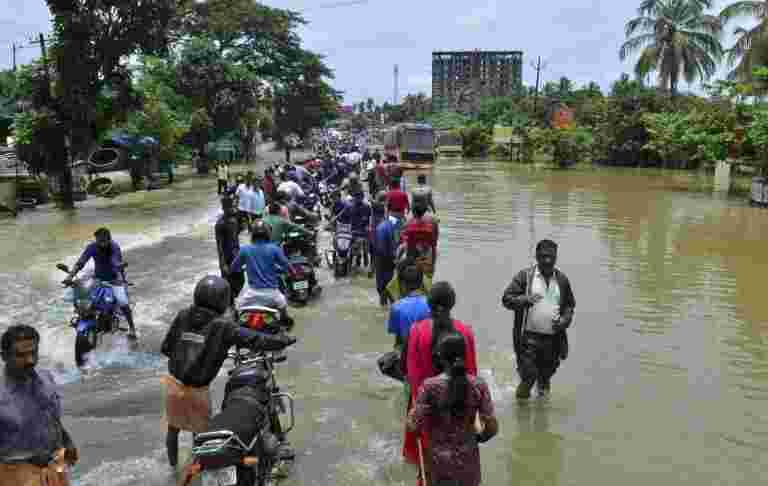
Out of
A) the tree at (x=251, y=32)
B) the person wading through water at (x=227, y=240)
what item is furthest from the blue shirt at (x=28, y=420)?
the tree at (x=251, y=32)

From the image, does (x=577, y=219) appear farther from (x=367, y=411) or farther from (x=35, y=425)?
(x=35, y=425)

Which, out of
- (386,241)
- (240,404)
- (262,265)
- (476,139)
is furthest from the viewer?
(476,139)

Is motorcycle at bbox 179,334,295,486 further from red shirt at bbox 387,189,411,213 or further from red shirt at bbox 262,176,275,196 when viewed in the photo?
red shirt at bbox 262,176,275,196

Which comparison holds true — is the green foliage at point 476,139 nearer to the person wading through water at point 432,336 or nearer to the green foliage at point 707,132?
the green foliage at point 707,132

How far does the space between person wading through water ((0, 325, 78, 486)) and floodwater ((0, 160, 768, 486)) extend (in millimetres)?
1548

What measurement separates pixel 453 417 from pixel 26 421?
6.63 feet

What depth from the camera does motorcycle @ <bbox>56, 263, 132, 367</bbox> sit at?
23.8 feet

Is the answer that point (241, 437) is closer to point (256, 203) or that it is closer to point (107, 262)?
point (107, 262)

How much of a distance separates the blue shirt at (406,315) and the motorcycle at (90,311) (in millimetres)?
3797

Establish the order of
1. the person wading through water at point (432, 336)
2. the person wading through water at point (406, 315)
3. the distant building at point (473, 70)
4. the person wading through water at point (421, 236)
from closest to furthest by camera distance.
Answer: the person wading through water at point (432, 336) < the person wading through water at point (406, 315) < the person wading through water at point (421, 236) < the distant building at point (473, 70)

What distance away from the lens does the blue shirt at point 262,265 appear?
6.91 m

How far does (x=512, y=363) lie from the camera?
771 centimetres

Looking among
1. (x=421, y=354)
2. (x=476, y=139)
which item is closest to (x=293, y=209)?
(x=421, y=354)

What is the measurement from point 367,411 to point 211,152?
36817 millimetres
